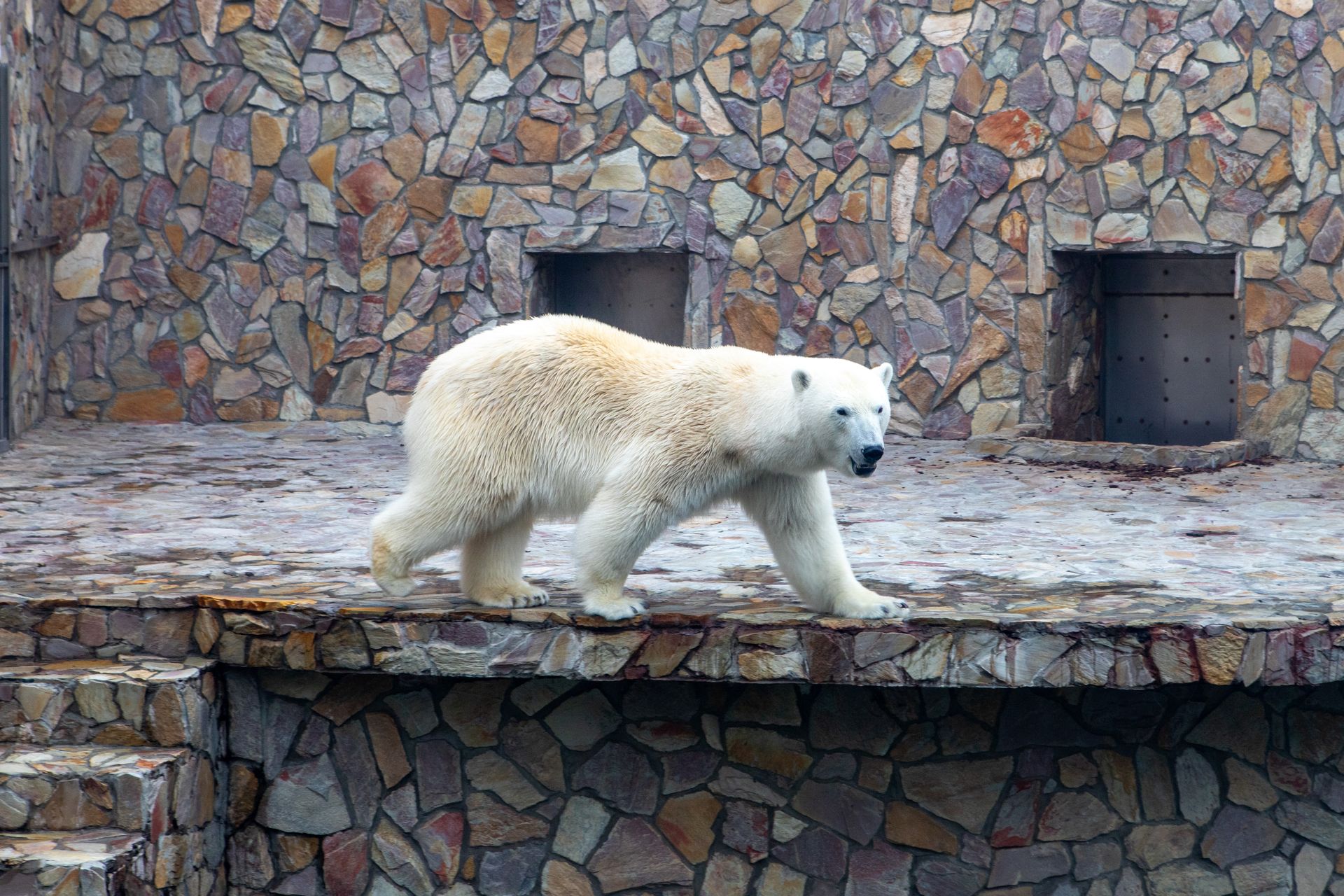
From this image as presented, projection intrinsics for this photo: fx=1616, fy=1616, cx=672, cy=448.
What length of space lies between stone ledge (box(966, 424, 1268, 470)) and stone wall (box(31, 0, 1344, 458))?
0.31 meters

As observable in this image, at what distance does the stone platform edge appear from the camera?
4.42m

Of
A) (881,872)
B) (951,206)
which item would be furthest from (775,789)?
(951,206)

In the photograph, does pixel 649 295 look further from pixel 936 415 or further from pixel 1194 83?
pixel 1194 83

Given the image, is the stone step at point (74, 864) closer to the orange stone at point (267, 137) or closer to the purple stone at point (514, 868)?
the purple stone at point (514, 868)

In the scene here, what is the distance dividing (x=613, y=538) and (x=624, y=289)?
5.54 metres

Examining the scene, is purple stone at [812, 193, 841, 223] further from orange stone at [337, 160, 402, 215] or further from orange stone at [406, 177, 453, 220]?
orange stone at [337, 160, 402, 215]

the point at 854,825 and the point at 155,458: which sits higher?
the point at 155,458

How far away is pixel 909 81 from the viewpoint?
8.76m

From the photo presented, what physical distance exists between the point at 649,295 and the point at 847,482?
2487mm

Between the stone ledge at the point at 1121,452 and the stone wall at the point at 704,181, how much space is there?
31 centimetres

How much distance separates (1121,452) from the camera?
26.7 ft

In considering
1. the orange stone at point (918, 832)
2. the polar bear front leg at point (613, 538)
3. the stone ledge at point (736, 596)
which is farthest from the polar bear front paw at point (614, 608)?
the orange stone at point (918, 832)

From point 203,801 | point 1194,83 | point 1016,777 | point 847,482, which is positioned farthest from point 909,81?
point 203,801

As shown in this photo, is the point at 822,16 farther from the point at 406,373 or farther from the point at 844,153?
the point at 406,373
